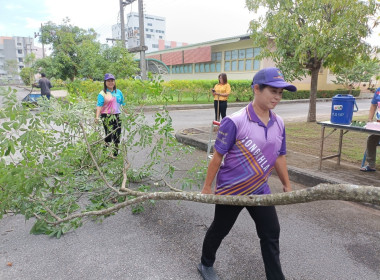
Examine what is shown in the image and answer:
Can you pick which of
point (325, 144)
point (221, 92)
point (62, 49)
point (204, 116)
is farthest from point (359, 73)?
point (62, 49)

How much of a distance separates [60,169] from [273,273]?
2314 mm

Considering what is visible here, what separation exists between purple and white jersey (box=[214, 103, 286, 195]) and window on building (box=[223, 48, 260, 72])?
25050mm

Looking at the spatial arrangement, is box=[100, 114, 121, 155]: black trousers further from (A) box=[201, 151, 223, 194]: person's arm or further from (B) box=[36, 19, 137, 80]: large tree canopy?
(B) box=[36, 19, 137, 80]: large tree canopy

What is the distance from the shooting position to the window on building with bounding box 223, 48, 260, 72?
2650 cm

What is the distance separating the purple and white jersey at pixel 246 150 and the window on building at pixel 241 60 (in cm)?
2505

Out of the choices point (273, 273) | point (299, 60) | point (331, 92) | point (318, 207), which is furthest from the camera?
point (331, 92)

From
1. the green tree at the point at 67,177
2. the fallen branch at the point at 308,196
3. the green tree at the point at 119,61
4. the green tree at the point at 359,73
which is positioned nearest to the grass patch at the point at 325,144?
the green tree at the point at 67,177

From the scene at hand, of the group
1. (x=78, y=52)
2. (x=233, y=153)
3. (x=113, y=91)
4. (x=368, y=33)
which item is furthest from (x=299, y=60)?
(x=78, y=52)

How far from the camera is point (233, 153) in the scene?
208 centimetres

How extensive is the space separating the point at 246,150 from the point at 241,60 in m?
27.6

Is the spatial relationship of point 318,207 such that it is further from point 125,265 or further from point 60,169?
point 60,169

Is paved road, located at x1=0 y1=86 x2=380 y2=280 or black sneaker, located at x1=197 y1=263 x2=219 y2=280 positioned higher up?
black sneaker, located at x1=197 y1=263 x2=219 y2=280

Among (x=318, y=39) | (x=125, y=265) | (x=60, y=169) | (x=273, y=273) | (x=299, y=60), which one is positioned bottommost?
(x=125, y=265)

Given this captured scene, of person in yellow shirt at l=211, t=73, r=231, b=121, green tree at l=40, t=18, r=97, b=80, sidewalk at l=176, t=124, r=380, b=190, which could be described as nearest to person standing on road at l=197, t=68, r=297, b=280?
sidewalk at l=176, t=124, r=380, b=190
